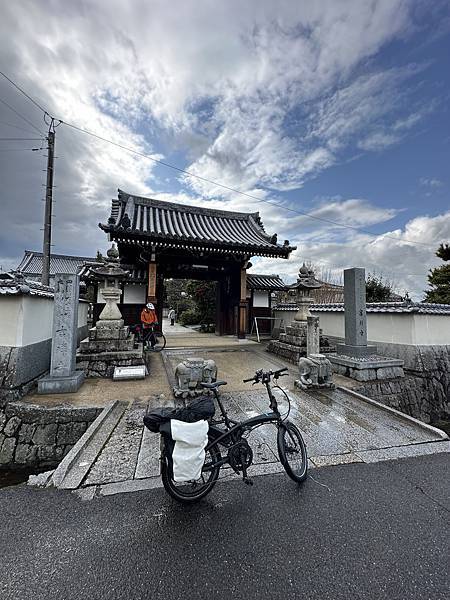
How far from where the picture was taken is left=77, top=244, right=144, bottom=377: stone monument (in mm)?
6930

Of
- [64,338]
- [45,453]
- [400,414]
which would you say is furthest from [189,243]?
[400,414]

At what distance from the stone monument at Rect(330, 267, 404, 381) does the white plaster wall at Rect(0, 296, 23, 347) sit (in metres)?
7.61

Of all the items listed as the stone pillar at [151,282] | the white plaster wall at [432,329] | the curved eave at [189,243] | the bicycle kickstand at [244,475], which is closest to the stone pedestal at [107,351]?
the stone pillar at [151,282]

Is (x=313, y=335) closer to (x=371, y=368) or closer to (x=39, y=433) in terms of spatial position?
(x=371, y=368)

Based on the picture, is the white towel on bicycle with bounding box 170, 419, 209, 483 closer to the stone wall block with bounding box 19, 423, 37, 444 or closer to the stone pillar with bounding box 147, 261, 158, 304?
the stone wall block with bounding box 19, 423, 37, 444

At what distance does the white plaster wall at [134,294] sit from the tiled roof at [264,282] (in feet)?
18.1

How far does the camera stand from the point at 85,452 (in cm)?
346

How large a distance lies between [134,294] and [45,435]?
881 centimetres

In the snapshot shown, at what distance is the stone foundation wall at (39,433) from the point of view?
448 centimetres

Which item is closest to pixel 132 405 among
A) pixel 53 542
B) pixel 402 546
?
pixel 53 542

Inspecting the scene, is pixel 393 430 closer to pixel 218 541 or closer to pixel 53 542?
pixel 218 541

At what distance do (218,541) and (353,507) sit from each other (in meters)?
1.32

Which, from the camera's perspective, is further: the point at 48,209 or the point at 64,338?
the point at 48,209

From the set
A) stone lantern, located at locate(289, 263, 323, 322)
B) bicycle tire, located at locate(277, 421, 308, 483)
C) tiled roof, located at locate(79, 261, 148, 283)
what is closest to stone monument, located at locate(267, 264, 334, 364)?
stone lantern, located at locate(289, 263, 323, 322)
